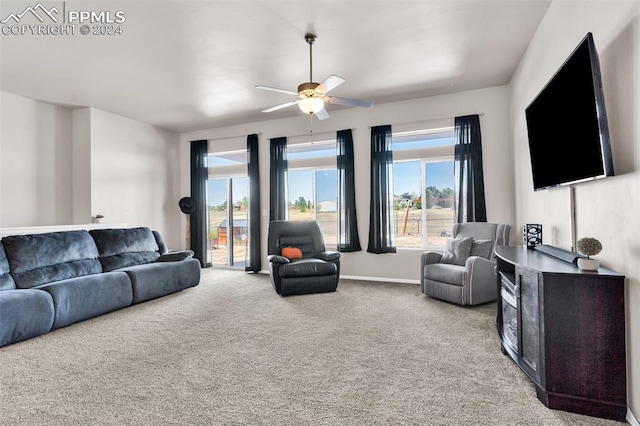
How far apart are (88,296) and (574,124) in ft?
15.7

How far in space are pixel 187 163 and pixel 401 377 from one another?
653cm

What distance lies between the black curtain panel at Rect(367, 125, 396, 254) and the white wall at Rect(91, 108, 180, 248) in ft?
14.6

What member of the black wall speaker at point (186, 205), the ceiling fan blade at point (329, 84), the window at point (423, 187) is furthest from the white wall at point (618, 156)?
the black wall speaker at point (186, 205)

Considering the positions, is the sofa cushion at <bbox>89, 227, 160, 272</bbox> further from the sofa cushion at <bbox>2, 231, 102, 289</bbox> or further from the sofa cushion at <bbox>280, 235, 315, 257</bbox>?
the sofa cushion at <bbox>280, 235, 315, 257</bbox>

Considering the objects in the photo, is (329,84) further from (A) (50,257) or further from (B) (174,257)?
(A) (50,257)

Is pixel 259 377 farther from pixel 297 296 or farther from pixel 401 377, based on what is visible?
pixel 297 296

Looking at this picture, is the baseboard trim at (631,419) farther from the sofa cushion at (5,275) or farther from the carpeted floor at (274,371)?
the sofa cushion at (5,275)

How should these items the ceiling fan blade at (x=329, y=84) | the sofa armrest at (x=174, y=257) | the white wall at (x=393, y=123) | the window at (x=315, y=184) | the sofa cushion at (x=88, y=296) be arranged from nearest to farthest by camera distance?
the ceiling fan blade at (x=329, y=84) → the sofa cushion at (x=88, y=296) → the white wall at (x=393, y=123) → the sofa armrest at (x=174, y=257) → the window at (x=315, y=184)

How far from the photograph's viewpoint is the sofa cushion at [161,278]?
14.5ft

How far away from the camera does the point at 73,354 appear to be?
9.48 feet

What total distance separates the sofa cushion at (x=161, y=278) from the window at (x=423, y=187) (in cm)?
341

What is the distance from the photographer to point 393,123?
18.6ft

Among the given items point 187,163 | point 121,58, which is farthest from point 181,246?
point 121,58

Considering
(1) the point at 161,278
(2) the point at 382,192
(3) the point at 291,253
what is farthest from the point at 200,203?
(2) the point at 382,192
